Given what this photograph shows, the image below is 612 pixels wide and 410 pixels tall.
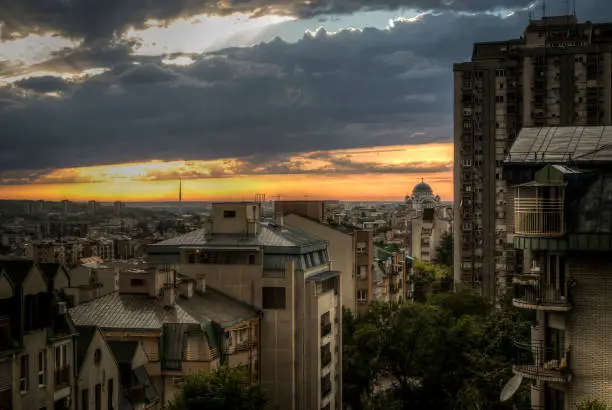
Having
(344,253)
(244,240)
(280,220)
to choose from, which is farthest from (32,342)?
(344,253)

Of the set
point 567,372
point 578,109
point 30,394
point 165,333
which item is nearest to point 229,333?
point 165,333

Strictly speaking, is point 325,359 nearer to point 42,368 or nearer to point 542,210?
point 42,368

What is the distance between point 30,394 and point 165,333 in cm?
1696

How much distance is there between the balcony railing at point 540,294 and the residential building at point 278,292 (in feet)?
103

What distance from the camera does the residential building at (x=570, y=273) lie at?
27.7 metres

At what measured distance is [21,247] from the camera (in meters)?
81.5

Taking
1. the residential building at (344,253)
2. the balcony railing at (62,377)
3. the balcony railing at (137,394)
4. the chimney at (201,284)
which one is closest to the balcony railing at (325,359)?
the chimney at (201,284)

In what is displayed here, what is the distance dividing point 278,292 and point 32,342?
93.0ft

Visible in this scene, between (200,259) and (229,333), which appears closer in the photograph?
(229,333)

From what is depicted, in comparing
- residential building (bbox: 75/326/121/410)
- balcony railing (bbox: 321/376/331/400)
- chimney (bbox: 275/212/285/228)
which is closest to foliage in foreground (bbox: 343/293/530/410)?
balcony railing (bbox: 321/376/331/400)

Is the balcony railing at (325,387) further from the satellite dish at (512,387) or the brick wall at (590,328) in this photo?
the brick wall at (590,328)

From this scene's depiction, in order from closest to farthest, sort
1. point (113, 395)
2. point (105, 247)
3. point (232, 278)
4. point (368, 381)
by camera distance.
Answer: point (113, 395) < point (232, 278) < point (368, 381) < point (105, 247)

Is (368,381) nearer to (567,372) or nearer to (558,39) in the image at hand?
(567,372)

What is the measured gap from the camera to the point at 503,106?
105m
